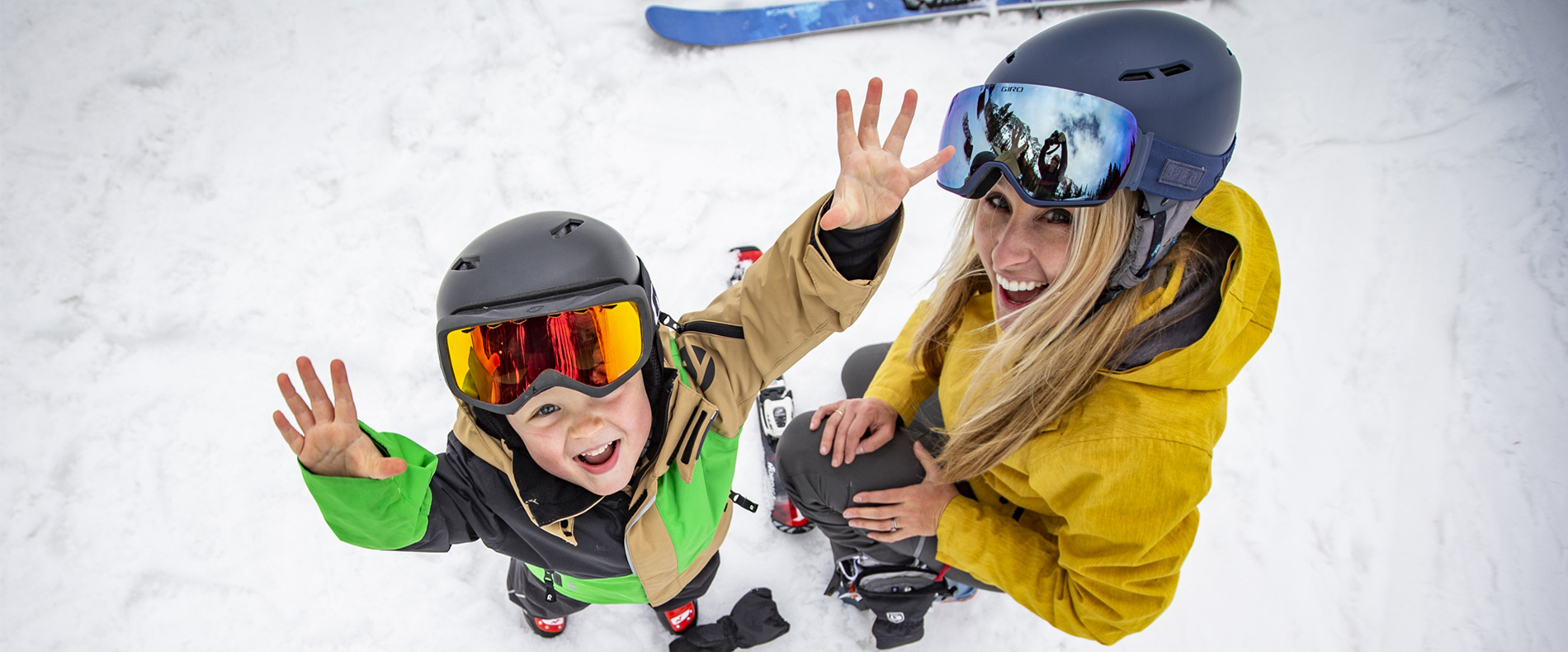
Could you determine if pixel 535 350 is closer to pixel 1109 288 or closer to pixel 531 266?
pixel 531 266

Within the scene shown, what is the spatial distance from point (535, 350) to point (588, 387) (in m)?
0.15

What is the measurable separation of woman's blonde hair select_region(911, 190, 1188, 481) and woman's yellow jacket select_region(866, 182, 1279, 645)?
0.15 ft

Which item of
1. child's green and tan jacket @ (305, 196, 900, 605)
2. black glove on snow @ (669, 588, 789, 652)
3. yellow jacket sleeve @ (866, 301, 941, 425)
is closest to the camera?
child's green and tan jacket @ (305, 196, 900, 605)

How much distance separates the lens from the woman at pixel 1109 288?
4.68 ft

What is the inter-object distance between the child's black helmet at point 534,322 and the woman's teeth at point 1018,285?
2.84 feet

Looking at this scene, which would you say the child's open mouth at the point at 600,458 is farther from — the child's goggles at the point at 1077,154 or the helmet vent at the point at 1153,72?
the helmet vent at the point at 1153,72

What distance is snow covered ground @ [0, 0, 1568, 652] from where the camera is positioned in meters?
2.65

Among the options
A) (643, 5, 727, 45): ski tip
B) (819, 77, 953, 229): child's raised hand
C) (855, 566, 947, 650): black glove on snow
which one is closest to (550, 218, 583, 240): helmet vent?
(819, 77, 953, 229): child's raised hand

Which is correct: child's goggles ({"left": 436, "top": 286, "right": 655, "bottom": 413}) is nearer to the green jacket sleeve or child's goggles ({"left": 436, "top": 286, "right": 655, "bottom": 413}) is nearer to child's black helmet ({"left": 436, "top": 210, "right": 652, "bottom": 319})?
child's black helmet ({"left": 436, "top": 210, "right": 652, "bottom": 319})

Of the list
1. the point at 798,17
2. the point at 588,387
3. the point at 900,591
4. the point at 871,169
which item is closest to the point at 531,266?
the point at 588,387

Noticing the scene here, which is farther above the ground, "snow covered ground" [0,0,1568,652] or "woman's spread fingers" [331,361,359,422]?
"woman's spread fingers" [331,361,359,422]

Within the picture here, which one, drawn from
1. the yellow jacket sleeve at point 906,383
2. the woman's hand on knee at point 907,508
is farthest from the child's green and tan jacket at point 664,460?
the yellow jacket sleeve at point 906,383

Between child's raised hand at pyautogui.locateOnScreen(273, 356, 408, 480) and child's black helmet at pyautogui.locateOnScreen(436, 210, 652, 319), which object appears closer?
child's raised hand at pyautogui.locateOnScreen(273, 356, 408, 480)

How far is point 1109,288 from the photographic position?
5.00 ft
